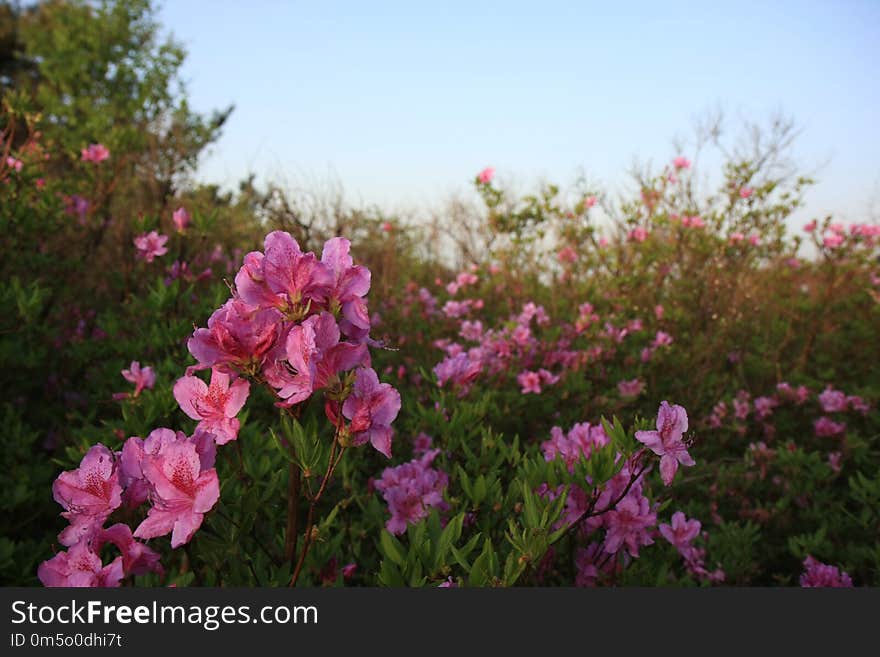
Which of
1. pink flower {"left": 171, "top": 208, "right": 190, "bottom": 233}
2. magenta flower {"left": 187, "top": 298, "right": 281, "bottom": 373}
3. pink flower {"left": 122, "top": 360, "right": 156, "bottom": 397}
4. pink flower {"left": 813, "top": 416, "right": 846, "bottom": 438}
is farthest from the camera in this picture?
pink flower {"left": 813, "top": 416, "right": 846, "bottom": 438}

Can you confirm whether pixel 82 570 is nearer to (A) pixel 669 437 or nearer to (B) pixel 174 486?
(B) pixel 174 486

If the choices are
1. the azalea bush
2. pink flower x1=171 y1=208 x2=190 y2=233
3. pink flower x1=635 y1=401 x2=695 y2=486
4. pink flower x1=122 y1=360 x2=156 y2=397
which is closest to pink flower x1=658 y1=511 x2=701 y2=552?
the azalea bush

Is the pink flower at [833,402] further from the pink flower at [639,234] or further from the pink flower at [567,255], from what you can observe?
the pink flower at [567,255]

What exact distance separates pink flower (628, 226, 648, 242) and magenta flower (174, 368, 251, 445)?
18.3ft

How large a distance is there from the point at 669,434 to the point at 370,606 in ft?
2.02

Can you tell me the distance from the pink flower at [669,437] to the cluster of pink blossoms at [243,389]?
51 cm

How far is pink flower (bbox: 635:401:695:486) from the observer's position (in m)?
1.12

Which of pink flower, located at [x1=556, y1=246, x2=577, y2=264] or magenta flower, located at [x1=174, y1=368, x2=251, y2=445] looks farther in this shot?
pink flower, located at [x1=556, y1=246, x2=577, y2=264]

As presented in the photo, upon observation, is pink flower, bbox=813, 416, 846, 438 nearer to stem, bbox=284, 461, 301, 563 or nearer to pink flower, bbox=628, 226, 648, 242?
pink flower, bbox=628, 226, 648, 242

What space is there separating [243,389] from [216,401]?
7 centimetres

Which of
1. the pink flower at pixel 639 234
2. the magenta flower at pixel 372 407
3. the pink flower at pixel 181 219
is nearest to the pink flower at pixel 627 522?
the magenta flower at pixel 372 407

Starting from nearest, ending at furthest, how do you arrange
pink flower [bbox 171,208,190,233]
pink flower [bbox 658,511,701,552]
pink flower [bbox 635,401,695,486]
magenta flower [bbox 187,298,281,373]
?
1. magenta flower [bbox 187,298,281,373]
2. pink flower [bbox 635,401,695,486]
3. pink flower [bbox 658,511,701,552]
4. pink flower [bbox 171,208,190,233]

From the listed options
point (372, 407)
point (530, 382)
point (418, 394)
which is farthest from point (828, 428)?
point (372, 407)

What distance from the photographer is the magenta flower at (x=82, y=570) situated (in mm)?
970
